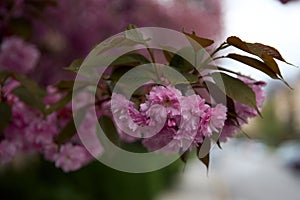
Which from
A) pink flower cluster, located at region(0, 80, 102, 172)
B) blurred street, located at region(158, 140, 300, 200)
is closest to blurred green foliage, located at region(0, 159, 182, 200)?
blurred street, located at region(158, 140, 300, 200)

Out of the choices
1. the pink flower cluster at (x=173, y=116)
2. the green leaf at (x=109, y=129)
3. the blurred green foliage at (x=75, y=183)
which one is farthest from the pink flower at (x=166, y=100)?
the blurred green foliage at (x=75, y=183)

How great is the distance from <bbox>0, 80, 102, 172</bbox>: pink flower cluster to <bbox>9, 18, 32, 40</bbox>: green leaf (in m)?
0.14

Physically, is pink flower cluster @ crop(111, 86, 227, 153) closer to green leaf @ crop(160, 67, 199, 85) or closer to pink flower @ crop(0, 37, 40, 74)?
green leaf @ crop(160, 67, 199, 85)

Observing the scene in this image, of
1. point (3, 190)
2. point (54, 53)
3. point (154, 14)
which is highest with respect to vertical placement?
point (154, 14)

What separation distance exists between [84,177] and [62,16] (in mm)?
938

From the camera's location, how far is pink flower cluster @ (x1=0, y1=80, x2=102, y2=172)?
0.60m

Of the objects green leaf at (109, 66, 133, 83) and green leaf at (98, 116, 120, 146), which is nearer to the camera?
green leaf at (109, 66, 133, 83)

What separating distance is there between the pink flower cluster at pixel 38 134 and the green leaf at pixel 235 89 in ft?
0.70

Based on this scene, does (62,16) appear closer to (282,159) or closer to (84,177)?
(84,177)

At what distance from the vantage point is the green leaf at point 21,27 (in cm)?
74

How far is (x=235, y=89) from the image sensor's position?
46cm

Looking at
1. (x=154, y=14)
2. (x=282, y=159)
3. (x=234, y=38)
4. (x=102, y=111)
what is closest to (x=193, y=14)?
(x=154, y=14)

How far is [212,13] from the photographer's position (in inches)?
39.6

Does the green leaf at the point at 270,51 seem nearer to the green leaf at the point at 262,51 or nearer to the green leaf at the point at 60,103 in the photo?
the green leaf at the point at 262,51
